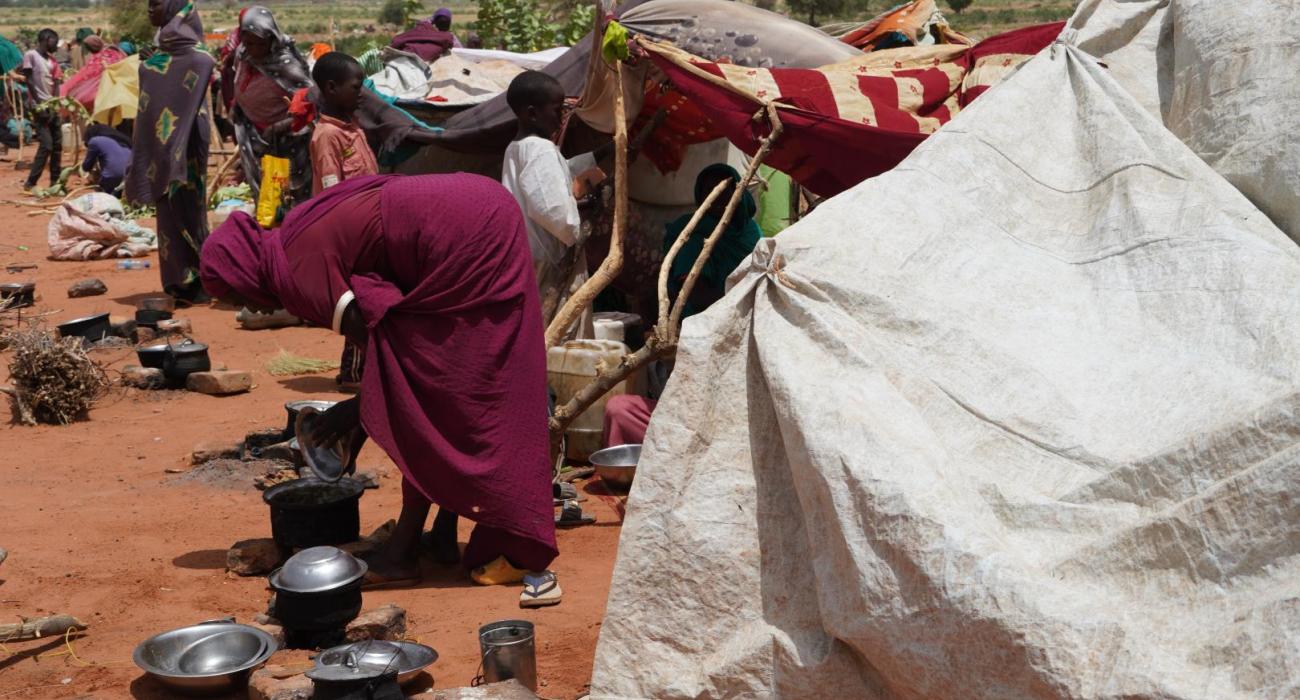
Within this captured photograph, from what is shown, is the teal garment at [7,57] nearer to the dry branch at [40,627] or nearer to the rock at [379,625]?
the dry branch at [40,627]

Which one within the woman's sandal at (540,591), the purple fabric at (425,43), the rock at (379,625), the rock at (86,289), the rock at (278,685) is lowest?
the rock at (86,289)

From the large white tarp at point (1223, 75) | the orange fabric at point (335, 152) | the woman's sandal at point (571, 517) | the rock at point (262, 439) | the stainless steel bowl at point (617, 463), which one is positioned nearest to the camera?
the large white tarp at point (1223, 75)

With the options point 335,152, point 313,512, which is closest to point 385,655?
point 313,512

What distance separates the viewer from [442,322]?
160 inches

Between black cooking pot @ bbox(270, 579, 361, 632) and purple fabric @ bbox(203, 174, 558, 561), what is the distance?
457mm

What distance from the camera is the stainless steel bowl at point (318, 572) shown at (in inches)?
149

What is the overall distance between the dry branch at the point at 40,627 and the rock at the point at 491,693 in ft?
4.50

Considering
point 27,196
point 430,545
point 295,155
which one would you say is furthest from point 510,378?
point 27,196

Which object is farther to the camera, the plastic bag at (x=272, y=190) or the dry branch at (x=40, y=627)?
the plastic bag at (x=272, y=190)

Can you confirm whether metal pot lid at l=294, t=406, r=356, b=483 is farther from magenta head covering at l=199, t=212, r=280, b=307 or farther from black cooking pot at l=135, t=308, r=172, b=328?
black cooking pot at l=135, t=308, r=172, b=328

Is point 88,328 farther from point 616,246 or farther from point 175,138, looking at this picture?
point 616,246

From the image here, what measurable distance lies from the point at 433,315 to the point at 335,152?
2.97 meters

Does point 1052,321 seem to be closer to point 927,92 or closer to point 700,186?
point 927,92

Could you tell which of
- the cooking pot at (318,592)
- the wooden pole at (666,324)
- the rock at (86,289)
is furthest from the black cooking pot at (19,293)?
the cooking pot at (318,592)
